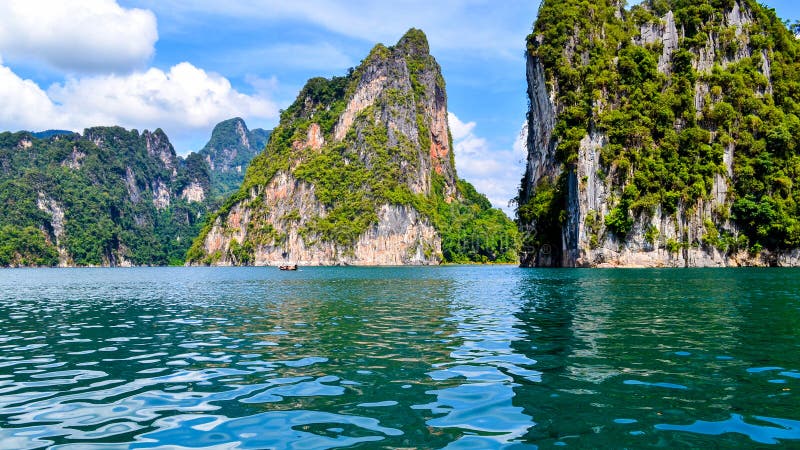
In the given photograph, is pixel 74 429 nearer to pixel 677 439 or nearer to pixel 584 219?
pixel 677 439

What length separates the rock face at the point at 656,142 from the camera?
272 ft

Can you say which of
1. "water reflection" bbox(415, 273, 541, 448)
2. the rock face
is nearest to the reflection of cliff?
"water reflection" bbox(415, 273, 541, 448)

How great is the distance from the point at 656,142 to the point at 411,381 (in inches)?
3460

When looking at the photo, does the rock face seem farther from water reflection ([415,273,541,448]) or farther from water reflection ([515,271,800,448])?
water reflection ([415,273,541,448])

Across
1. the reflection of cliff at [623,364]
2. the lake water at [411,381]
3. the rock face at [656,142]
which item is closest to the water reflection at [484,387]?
the lake water at [411,381]

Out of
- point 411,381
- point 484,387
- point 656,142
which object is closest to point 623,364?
point 484,387

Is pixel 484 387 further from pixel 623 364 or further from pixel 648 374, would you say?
pixel 623 364

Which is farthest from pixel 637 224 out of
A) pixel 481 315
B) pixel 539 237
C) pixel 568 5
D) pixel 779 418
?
pixel 779 418

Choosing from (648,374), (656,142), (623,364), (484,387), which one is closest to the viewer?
(484,387)

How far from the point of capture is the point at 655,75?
90500 millimetres

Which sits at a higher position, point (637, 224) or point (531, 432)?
point (637, 224)

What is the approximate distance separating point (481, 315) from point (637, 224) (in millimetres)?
67357

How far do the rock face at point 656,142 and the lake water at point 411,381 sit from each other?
63.4 m

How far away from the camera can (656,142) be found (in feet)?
288
